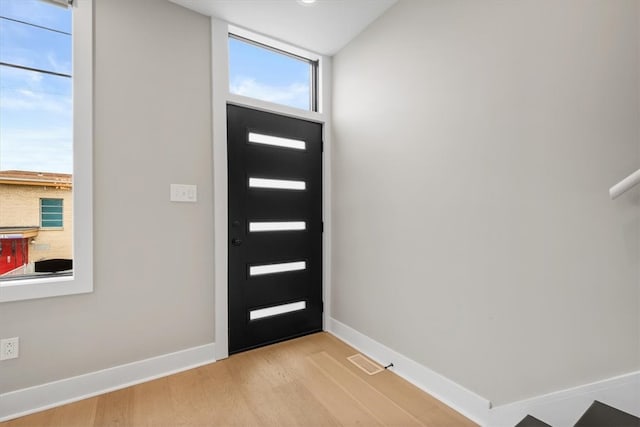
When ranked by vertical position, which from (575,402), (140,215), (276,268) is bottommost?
(575,402)

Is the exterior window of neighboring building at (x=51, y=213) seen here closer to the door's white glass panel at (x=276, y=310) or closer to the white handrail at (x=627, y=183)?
the door's white glass panel at (x=276, y=310)

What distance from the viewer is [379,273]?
7.84 ft

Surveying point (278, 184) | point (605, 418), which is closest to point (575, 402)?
point (605, 418)

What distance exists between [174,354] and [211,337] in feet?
0.91

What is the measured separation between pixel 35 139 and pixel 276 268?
1886mm

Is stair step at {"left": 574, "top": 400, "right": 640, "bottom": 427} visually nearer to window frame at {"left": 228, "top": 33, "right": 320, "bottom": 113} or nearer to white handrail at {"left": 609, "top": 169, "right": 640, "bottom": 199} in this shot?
white handrail at {"left": 609, "top": 169, "right": 640, "bottom": 199}

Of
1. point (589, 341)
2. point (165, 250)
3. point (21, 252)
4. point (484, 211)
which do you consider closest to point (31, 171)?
point (21, 252)

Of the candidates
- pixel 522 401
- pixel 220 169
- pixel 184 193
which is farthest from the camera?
pixel 220 169

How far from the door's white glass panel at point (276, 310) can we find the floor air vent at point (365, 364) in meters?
0.66

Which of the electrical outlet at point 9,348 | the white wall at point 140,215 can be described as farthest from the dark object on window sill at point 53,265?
the electrical outlet at point 9,348

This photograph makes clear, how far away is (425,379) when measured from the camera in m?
1.97

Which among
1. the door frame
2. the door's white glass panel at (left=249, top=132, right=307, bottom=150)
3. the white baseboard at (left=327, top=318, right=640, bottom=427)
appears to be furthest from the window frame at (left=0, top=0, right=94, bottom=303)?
the white baseboard at (left=327, top=318, right=640, bottom=427)

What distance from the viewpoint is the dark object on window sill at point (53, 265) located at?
1.86m

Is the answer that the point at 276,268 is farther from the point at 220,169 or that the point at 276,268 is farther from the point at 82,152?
the point at 82,152
